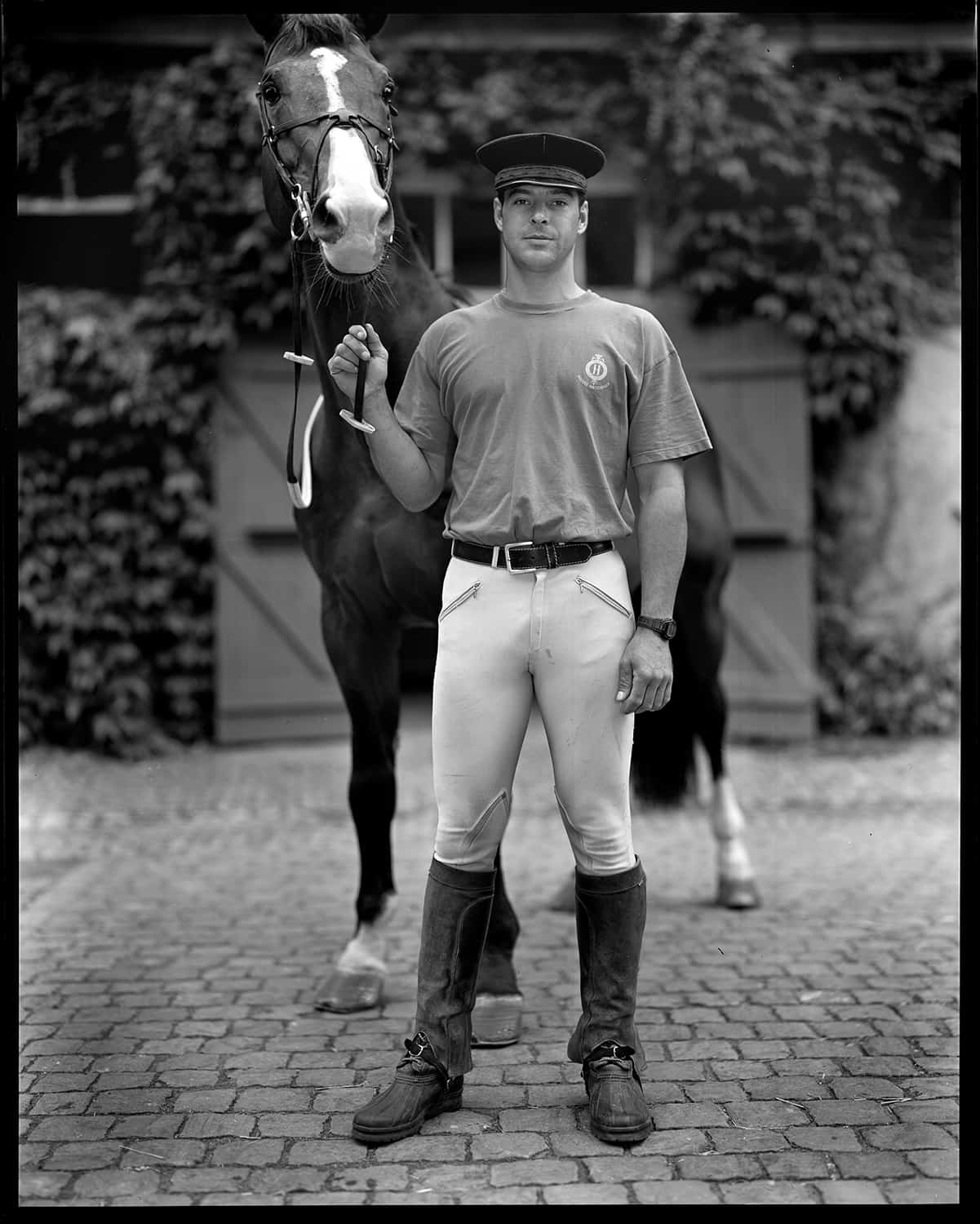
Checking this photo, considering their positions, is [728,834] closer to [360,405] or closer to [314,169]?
[360,405]

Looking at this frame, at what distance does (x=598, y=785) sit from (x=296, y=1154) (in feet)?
3.26

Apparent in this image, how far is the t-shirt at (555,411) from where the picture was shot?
2.73 m

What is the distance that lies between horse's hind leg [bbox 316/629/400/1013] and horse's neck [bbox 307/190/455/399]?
0.76 meters

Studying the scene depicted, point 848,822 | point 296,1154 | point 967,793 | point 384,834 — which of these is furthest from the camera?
point 848,822

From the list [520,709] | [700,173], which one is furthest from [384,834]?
[700,173]

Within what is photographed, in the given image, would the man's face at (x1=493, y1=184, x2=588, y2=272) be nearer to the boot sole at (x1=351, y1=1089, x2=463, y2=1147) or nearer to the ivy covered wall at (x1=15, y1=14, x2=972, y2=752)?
the boot sole at (x1=351, y1=1089, x2=463, y2=1147)

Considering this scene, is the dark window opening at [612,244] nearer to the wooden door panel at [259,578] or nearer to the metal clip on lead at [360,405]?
the wooden door panel at [259,578]

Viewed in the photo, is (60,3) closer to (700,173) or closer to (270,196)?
(270,196)

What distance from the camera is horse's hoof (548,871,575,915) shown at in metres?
4.86

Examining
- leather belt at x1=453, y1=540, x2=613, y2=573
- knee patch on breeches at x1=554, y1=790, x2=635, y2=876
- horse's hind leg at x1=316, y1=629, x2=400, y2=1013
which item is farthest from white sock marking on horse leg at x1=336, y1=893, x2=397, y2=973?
leather belt at x1=453, y1=540, x2=613, y2=573

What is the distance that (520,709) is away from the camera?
2.83m

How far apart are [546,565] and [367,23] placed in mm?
1669

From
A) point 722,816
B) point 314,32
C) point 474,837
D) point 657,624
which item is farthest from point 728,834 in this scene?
point 314,32

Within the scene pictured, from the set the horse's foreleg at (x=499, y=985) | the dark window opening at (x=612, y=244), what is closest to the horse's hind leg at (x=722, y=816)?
the horse's foreleg at (x=499, y=985)
